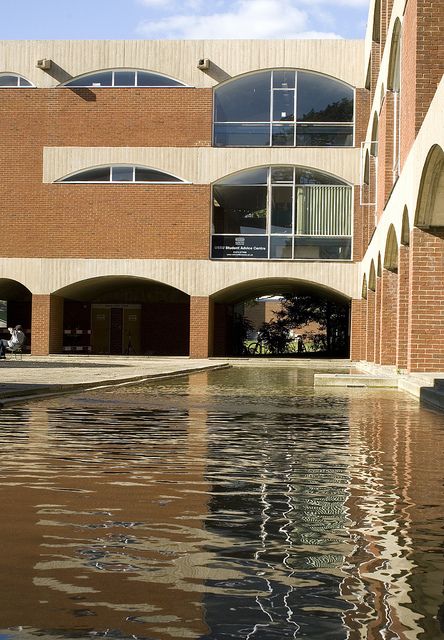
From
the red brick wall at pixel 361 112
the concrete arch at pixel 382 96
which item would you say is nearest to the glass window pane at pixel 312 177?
the red brick wall at pixel 361 112

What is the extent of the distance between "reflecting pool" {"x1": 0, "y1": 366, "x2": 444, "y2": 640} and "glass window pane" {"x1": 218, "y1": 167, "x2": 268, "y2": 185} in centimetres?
2836

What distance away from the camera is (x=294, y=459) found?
7953 mm

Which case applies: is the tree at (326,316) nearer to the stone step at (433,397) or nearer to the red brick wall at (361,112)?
the red brick wall at (361,112)

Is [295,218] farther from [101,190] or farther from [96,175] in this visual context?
[96,175]

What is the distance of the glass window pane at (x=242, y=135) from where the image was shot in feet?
125

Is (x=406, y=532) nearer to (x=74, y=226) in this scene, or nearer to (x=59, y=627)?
(x=59, y=627)

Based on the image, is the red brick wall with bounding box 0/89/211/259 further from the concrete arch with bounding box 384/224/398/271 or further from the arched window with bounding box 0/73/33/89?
the concrete arch with bounding box 384/224/398/271

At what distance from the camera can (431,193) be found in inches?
733

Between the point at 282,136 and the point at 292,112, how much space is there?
3.11 feet

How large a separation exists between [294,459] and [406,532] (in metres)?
3.01

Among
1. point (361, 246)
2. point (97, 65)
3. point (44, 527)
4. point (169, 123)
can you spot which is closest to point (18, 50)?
point (97, 65)

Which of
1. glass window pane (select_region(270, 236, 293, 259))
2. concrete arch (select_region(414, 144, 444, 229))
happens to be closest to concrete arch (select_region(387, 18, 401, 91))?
concrete arch (select_region(414, 144, 444, 229))

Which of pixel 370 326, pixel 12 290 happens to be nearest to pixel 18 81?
pixel 12 290

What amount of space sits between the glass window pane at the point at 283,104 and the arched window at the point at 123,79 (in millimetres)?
3360
